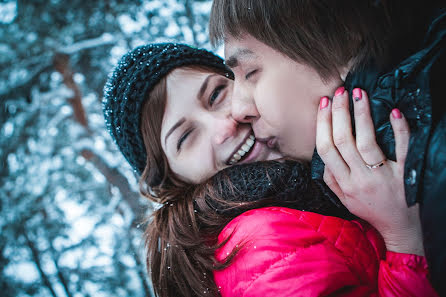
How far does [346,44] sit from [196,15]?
10.4 feet

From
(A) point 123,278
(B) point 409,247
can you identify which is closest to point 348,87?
(B) point 409,247

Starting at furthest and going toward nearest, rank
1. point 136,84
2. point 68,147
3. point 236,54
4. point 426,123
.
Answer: point 68,147
point 136,84
point 236,54
point 426,123

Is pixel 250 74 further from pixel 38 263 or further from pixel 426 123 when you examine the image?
pixel 38 263

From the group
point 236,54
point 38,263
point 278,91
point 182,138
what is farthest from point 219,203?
point 38,263

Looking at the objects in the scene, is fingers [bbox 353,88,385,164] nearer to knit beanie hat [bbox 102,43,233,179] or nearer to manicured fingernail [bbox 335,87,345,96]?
manicured fingernail [bbox 335,87,345,96]

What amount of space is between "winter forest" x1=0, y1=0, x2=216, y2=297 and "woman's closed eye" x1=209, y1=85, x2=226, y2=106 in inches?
93.7

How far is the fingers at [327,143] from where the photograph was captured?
3.54 ft

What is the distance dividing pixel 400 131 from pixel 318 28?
0.48m

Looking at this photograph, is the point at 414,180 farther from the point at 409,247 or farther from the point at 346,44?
the point at 346,44

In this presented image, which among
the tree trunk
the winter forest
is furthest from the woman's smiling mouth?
the tree trunk

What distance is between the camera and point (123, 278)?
449 centimetres

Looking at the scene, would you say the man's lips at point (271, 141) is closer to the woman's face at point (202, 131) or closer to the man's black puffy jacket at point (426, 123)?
the woman's face at point (202, 131)

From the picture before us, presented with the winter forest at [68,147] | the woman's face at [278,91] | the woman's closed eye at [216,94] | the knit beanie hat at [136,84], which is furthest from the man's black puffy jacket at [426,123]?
the winter forest at [68,147]

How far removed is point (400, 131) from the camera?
0.88m
